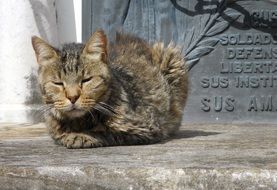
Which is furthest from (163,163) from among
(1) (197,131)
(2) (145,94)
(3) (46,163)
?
(1) (197,131)

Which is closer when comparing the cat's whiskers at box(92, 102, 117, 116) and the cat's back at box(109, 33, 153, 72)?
the cat's whiskers at box(92, 102, 117, 116)

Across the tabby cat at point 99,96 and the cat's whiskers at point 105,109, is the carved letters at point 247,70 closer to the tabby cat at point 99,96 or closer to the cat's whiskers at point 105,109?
the tabby cat at point 99,96

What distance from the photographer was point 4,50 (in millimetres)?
5102

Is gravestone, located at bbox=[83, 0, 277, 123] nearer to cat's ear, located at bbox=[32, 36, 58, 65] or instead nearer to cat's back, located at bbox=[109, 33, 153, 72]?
cat's back, located at bbox=[109, 33, 153, 72]

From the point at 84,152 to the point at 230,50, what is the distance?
206 centimetres

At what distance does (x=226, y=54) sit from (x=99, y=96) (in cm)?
192

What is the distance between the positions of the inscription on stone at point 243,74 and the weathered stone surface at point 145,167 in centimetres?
146

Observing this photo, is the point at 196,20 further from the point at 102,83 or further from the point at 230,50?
the point at 102,83

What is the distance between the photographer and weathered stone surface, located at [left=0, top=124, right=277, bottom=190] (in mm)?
2748

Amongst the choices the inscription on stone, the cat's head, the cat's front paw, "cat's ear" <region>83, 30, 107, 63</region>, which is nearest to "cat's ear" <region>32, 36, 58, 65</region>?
the cat's head

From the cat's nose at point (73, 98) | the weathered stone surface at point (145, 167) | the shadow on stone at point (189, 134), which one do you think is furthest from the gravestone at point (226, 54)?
the cat's nose at point (73, 98)

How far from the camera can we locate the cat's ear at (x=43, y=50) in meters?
3.38

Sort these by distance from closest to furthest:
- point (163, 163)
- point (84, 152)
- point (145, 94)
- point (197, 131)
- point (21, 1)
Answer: point (163, 163), point (84, 152), point (145, 94), point (197, 131), point (21, 1)

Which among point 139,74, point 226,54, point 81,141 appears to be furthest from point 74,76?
point 226,54
